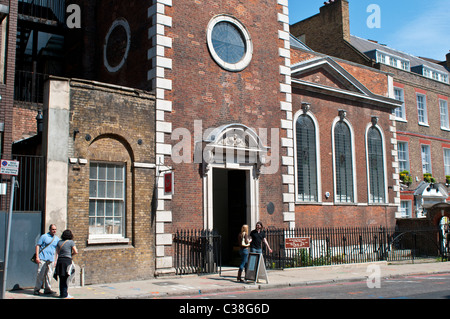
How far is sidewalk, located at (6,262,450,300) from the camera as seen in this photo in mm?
11750

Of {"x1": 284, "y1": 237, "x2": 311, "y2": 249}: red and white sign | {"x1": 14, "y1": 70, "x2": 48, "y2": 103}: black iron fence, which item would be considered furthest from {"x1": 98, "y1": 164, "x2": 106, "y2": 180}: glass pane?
{"x1": 14, "y1": 70, "x2": 48, "y2": 103}: black iron fence

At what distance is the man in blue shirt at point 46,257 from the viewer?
37.9 feet

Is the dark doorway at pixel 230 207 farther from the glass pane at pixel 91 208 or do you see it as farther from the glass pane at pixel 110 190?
the glass pane at pixel 91 208

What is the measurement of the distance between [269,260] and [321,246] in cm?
314

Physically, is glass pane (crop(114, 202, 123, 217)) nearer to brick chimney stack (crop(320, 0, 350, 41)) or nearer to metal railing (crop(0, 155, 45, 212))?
metal railing (crop(0, 155, 45, 212))

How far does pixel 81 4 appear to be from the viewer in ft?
69.0

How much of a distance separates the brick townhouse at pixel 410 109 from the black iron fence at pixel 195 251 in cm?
1507

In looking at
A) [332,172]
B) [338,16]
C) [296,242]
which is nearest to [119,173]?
[296,242]

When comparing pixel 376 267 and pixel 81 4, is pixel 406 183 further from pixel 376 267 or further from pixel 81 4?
pixel 81 4

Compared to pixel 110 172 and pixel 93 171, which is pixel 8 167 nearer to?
pixel 93 171

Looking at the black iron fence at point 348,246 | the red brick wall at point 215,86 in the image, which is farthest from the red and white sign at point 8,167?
the black iron fence at point 348,246

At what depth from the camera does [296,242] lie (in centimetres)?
1725

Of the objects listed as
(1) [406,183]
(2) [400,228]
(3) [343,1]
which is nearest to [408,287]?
(2) [400,228]

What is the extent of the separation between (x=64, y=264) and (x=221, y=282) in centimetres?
482
